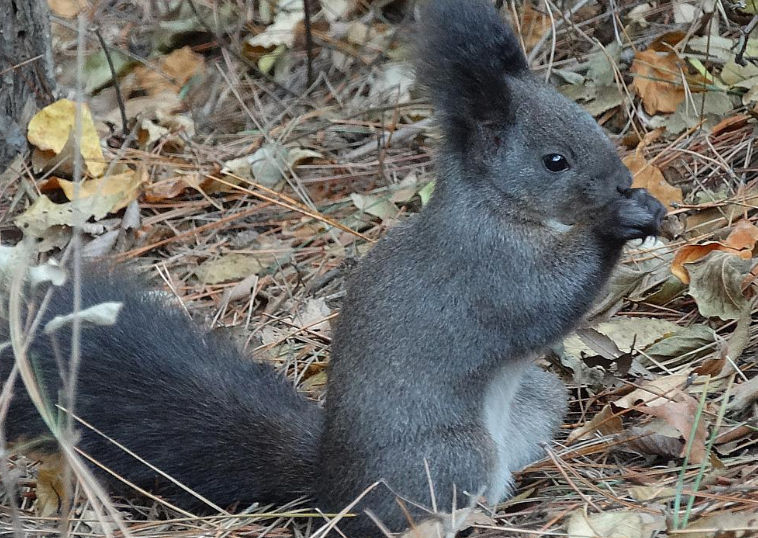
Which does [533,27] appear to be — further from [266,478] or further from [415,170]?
[266,478]

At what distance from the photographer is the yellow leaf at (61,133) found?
383 cm

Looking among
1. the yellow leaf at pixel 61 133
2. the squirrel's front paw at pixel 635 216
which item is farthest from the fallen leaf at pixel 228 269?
the squirrel's front paw at pixel 635 216

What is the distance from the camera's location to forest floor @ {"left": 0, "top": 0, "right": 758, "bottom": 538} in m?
2.41

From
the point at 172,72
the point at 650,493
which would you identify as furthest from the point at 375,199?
the point at 650,493

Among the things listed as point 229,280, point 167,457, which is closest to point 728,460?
point 167,457

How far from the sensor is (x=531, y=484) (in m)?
2.58

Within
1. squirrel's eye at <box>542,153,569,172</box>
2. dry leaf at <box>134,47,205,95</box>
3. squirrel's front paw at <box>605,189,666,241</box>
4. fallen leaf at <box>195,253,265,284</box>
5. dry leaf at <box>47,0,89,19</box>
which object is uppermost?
squirrel's eye at <box>542,153,569,172</box>

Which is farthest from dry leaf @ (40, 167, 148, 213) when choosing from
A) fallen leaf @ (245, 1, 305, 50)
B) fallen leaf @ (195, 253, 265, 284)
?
fallen leaf @ (245, 1, 305, 50)

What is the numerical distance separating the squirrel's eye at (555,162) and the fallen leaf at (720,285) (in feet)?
2.22

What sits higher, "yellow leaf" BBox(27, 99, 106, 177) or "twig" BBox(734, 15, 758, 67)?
"twig" BBox(734, 15, 758, 67)

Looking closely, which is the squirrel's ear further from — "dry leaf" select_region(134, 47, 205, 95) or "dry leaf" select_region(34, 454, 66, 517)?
"dry leaf" select_region(134, 47, 205, 95)

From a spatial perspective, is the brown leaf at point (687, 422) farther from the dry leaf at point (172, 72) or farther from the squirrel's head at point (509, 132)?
the dry leaf at point (172, 72)

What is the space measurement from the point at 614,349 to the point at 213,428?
1.09 metres

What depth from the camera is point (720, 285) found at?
284 cm
